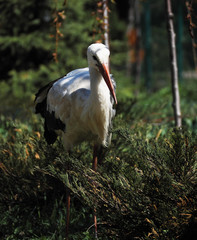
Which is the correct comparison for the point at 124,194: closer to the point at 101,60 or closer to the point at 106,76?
the point at 106,76

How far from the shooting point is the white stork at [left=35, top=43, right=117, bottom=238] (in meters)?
2.69

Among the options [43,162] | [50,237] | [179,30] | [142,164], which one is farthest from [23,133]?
[179,30]

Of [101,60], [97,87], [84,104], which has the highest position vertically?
[101,60]

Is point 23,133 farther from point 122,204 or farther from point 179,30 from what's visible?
point 179,30

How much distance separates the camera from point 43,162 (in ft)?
10.3

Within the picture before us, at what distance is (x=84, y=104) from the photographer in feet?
9.44

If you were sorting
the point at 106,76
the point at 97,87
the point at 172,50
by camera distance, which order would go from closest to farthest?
the point at 106,76, the point at 97,87, the point at 172,50

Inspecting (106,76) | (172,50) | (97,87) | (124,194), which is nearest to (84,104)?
(97,87)

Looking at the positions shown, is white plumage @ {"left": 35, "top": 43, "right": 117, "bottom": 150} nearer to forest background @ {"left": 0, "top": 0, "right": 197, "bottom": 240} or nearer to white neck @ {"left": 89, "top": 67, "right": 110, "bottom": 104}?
white neck @ {"left": 89, "top": 67, "right": 110, "bottom": 104}

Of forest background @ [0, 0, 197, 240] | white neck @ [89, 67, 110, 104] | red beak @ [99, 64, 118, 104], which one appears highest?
red beak @ [99, 64, 118, 104]

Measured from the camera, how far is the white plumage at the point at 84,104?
269 centimetres

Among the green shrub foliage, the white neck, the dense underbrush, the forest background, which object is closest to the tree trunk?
the forest background

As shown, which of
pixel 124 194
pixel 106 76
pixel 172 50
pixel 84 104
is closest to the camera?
pixel 124 194

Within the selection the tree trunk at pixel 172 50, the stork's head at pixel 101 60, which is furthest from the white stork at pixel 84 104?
the tree trunk at pixel 172 50
